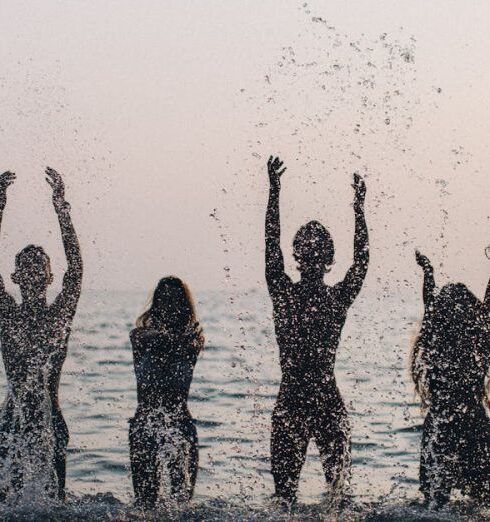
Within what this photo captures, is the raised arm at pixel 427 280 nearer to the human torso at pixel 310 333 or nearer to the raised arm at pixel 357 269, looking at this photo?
the raised arm at pixel 357 269

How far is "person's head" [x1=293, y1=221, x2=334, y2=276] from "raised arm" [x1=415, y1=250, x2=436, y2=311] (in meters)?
0.74

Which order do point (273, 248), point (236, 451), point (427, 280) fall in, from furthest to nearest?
point (236, 451)
point (427, 280)
point (273, 248)

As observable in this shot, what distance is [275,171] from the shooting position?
304 inches

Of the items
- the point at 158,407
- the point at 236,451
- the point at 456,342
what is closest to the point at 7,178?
the point at 158,407

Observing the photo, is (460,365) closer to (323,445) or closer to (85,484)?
(323,445)

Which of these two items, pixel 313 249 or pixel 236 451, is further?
pixel 236 451

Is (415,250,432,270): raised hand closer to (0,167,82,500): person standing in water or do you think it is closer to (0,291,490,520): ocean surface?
(0,291,490,520): ocean surface

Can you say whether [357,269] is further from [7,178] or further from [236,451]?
[236,451]

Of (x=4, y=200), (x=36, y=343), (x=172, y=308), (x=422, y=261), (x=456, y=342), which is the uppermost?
(x=4, y=200)

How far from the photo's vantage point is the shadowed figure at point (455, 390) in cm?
769

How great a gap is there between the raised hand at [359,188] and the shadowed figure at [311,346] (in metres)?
0.31

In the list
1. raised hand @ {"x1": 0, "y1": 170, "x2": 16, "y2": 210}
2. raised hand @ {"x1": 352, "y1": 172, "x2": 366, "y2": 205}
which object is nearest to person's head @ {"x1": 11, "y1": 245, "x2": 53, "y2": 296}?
raised hand @ {"x1": 0, "y1": 170, "x2": 16, "y2": 210}

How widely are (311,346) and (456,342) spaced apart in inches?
43.2

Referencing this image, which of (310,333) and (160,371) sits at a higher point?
(310,333)
